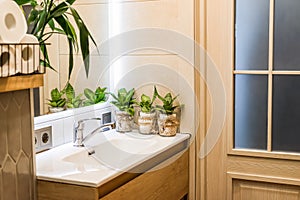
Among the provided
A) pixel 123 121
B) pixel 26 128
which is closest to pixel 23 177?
pixel 26 128

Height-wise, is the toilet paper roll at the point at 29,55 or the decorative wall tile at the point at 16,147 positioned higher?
the toilet paper roll at the point at 29,55

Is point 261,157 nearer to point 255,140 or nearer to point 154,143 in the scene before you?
point 255,140

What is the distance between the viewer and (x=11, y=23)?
4.56 feet

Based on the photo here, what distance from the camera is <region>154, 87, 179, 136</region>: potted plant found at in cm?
234

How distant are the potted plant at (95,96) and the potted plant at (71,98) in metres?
0.07

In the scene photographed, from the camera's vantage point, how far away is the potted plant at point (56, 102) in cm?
208

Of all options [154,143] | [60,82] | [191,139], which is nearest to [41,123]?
[60,82]

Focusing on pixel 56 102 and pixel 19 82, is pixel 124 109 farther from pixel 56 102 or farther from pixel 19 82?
pixel 19 82

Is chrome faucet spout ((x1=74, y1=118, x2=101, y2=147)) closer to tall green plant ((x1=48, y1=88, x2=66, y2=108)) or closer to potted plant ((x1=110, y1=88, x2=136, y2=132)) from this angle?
tall green plant ((x1=48, y1=88, x2=66, y2=108))

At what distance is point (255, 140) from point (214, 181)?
13.0 inches

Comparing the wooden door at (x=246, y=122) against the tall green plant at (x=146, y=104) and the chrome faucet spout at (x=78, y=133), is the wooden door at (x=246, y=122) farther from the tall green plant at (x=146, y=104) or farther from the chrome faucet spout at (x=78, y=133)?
the chrome faucet spout at (x=78, y=133)

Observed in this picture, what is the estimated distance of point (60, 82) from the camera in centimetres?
216

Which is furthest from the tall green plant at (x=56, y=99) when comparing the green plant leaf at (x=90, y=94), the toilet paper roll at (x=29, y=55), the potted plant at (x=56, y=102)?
the toilet paper roll at (x=29, y=55)

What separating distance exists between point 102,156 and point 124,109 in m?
0.39
